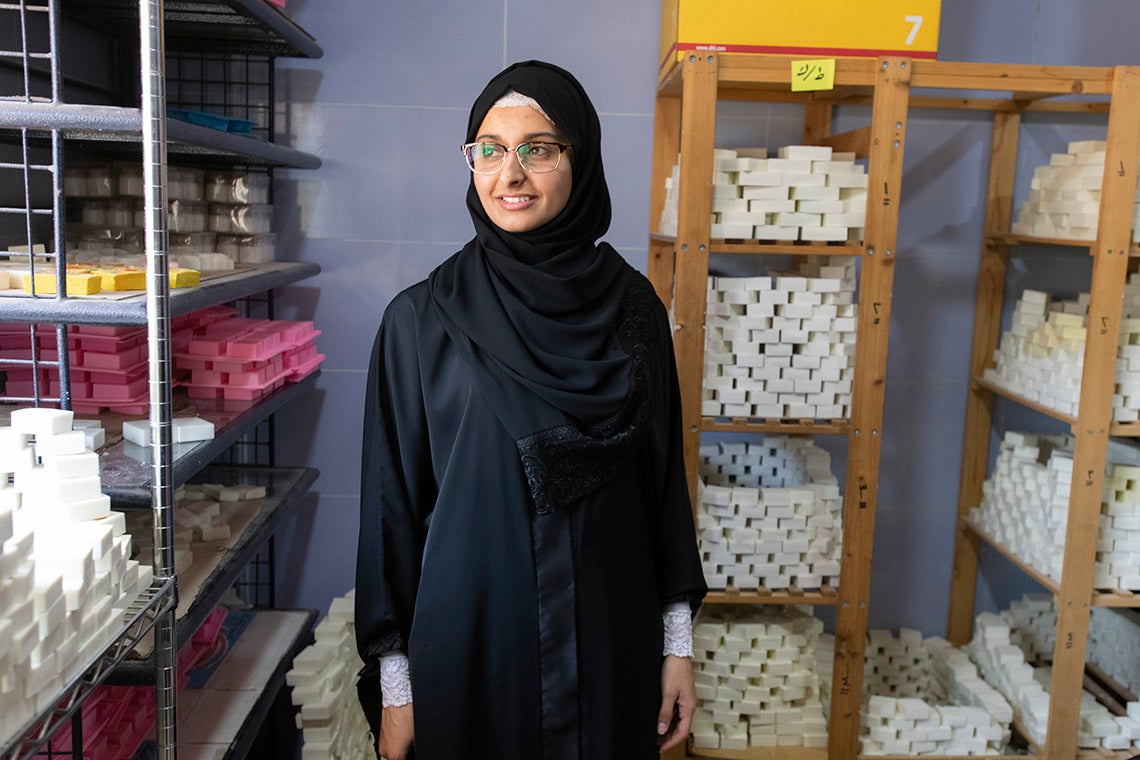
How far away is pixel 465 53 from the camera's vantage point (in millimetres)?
3381

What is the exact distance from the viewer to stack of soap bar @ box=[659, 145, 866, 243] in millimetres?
2857

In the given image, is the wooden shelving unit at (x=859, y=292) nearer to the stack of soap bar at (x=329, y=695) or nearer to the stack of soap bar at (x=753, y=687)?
the stack of soap bar at (x=753, y=687)

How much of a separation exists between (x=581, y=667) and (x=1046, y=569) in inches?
74.8

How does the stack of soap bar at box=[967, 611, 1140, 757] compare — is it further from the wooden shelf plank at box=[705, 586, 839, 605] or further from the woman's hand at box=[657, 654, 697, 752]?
the woman's hand at box=[657, 654, 697, 752]

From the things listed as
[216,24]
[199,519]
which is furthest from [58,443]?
[216,24]

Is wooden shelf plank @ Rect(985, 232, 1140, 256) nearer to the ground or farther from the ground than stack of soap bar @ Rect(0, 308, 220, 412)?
farther from the ground

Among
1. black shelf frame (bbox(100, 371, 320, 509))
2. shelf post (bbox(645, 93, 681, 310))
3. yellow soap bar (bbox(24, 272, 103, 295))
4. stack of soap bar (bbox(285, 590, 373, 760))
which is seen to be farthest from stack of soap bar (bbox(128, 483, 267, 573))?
shelf post (bbox(645, 93, 681, 310))

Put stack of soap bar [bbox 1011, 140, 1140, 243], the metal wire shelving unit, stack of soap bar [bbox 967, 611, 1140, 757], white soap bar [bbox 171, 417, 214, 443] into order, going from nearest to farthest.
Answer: the metal wire shelving unit → white soap bar [bbox 171, 417, 214, 443] → stack of soap bar [bbox 1011, 140, 1140, 243] → stack of soap bar [bbox 967, 611, 1140, 757]

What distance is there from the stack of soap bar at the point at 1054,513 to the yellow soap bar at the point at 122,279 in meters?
2.61

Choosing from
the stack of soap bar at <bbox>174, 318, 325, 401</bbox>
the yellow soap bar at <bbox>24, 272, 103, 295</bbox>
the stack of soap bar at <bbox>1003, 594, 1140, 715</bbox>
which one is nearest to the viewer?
the yellow soap bar at <bbox>24, 272, 103, 295</bbox>

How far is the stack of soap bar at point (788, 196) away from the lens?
2857 mm

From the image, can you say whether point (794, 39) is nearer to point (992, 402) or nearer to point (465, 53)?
Result: point (465, 53)

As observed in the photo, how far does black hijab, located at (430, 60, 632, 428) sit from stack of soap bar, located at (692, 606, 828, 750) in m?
1.53

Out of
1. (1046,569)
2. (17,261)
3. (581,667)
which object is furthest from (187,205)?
(1046,569)
